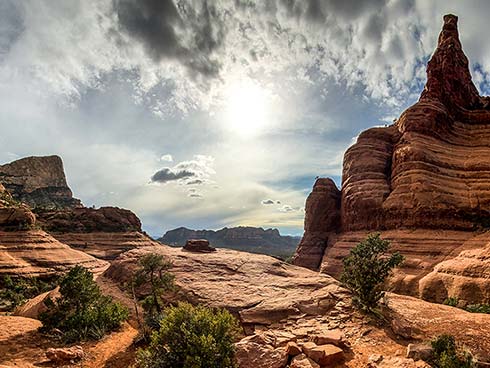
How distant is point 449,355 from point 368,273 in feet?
26.1

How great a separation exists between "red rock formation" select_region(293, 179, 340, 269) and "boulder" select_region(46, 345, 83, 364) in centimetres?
5813

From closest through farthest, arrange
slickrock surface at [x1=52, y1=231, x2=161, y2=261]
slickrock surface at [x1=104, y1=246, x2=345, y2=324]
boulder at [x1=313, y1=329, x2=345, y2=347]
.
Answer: boulder at [x1=313, y1=329, x2=345, y2=347] < slickrock surface at [x1=104, y1=246, x2=345, y2=324] < slickrock surface at [x1=52, y1=231, x2=161, y2=261]

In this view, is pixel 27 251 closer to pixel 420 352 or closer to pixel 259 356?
pixel 259 356

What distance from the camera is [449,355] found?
12.9m

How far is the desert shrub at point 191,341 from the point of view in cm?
1275

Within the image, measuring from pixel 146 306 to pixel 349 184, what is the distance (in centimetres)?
5403

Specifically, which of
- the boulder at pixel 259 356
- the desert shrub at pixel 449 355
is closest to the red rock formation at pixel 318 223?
the desert shrub at pixel 449 355

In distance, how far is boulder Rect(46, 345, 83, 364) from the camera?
16.7m

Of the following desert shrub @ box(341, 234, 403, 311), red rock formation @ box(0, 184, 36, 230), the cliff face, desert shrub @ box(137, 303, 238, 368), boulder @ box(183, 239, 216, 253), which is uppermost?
the cliff face

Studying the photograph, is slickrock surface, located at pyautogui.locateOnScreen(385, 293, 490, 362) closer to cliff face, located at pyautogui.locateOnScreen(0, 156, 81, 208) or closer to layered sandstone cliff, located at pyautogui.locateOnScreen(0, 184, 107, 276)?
layered sandstone cliff, located at pyautogui.locateOnScreen(0, 184, 107, 276)

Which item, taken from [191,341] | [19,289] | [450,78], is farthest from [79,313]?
[450,78]

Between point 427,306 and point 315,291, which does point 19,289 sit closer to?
point 315,291

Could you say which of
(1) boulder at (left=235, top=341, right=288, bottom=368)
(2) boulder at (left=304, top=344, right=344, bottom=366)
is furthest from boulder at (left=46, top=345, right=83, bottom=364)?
(2) boulder at (left=304, top=344, right=344, bottom=366)

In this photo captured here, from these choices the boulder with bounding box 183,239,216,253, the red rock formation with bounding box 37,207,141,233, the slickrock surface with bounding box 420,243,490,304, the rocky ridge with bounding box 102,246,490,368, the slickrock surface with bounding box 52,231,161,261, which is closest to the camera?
the rocky ridge with bounding box 102,246,490,368
